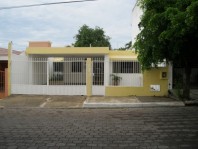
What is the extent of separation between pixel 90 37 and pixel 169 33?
39567 mm

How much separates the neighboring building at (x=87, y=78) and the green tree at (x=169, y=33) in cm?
166

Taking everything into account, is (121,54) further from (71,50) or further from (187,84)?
(187,84)

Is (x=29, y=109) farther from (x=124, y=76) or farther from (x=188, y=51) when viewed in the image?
(x=188, y=51)

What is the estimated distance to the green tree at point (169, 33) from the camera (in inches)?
440

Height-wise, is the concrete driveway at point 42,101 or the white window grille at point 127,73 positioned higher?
the white window grille at point 127,73

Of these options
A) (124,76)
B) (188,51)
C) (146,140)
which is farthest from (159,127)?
(124,76)

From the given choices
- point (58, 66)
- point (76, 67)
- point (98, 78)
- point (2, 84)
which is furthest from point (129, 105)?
point (2, 84)

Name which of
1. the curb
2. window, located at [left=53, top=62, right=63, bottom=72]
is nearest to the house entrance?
window, located at [left=53, top=62, right=63, bottom=72]

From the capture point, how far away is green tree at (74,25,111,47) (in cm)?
5047

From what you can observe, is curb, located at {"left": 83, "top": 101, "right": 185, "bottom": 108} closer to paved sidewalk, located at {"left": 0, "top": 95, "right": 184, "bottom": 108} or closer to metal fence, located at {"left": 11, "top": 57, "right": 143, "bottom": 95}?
paved sidewalk, located at {"left": 0, "top": 95, "right": 184, "bottom": 108}

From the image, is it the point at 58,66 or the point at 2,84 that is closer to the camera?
the point at 58,66

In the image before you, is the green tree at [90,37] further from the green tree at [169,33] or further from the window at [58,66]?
the green tree at [169,33]

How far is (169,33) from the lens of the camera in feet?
38.5

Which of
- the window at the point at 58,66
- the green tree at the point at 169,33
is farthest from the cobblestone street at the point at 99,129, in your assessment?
the window at the point at 58,66
